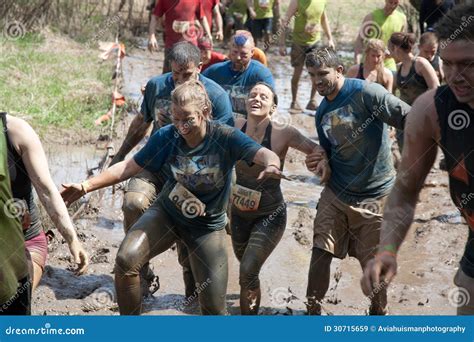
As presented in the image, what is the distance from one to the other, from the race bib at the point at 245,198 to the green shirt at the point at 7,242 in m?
2.62

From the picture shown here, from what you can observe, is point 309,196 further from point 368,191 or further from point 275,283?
point 368,191

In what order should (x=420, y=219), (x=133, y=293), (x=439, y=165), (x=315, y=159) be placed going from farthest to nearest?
(x=439, y=165) < (x=420, y=219) < (x=315, y=159) < (x=133, y=293)

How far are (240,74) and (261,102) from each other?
1520mm

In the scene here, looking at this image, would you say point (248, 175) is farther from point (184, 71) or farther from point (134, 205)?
point (184, 71)

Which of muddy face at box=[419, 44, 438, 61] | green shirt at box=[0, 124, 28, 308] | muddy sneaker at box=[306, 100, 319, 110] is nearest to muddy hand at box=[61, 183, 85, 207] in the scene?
green shirt at box=[0, 124, 28, 308]

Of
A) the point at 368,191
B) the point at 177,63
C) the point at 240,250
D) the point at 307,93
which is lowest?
the point at 307,93

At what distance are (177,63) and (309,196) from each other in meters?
3.98

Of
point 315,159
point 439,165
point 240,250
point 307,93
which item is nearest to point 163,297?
point 240,250

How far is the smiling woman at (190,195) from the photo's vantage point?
592 cm

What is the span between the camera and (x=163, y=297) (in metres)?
7.81

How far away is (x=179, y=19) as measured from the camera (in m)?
12.8
